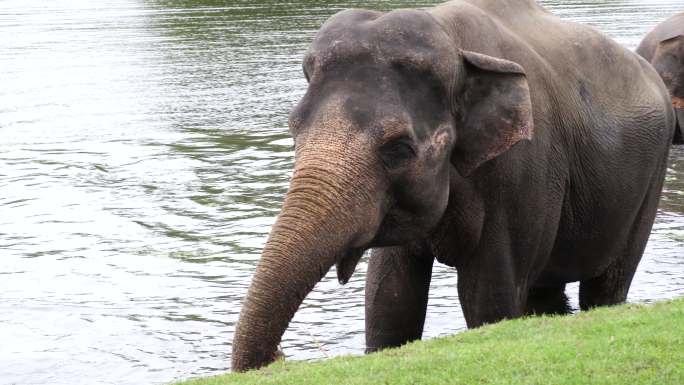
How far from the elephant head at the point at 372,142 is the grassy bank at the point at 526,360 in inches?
20.2

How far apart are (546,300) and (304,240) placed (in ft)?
15.0

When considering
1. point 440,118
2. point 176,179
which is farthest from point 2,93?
point 440,118

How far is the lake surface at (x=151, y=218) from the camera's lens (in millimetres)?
9555

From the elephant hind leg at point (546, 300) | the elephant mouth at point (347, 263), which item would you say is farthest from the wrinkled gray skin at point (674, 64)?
the elephant mouth at point (347, 263)

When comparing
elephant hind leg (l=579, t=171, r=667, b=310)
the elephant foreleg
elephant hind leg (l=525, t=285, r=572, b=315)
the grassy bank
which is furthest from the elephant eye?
elephant hind leg (l=525, t=285, r=572, b=315)

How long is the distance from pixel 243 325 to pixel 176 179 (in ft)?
33.1

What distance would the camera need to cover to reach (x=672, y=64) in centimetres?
1636

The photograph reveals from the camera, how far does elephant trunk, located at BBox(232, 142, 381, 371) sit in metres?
5.23

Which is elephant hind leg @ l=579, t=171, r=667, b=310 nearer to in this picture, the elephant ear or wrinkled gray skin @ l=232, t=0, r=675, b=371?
wrinkled gray skin @ l=232, t=0, r=675, b=371

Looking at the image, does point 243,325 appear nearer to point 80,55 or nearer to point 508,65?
point 508,65

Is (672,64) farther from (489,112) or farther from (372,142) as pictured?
(372,142)

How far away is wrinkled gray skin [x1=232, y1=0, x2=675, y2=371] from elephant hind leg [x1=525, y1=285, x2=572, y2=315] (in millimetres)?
857

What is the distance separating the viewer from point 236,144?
57.3ft

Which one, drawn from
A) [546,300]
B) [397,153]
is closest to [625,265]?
[546,300]
